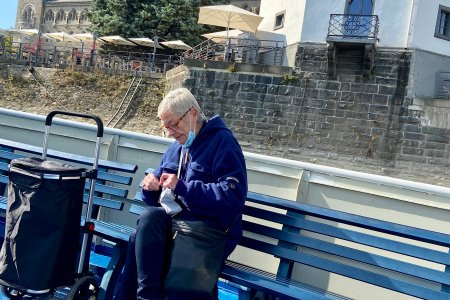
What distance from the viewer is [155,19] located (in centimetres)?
2873

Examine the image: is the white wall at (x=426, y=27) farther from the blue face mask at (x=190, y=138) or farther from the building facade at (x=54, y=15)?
the building facade at (x=54, y=15)

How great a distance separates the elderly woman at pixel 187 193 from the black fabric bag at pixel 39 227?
1.34 feet

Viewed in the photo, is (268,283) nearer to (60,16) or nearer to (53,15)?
(60,16)

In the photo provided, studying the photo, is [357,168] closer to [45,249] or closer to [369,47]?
[369,47]

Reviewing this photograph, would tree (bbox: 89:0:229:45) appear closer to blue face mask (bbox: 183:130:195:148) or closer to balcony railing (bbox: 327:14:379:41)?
balcony railing (bbox: 327:14:379:41)

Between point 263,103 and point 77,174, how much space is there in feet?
54.5

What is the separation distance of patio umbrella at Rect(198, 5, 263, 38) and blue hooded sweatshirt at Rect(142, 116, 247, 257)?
65.4 feet

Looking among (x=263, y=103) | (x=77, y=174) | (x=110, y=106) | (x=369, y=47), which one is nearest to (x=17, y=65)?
(x=110, y=106)

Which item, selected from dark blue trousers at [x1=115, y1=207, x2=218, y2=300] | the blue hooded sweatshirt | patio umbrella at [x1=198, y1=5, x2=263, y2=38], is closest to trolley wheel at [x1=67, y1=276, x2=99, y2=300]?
dark blue trousers at [x1=115, y1=207, x2=218, y2=300]

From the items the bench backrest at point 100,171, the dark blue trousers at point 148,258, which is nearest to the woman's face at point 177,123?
the dark blue trousers at point 148,258

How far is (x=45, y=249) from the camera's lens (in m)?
2.86

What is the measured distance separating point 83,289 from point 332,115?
16510 millimetres

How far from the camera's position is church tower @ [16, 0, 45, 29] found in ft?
216

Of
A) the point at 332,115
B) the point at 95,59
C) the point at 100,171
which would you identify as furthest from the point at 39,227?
the point at 95,59
